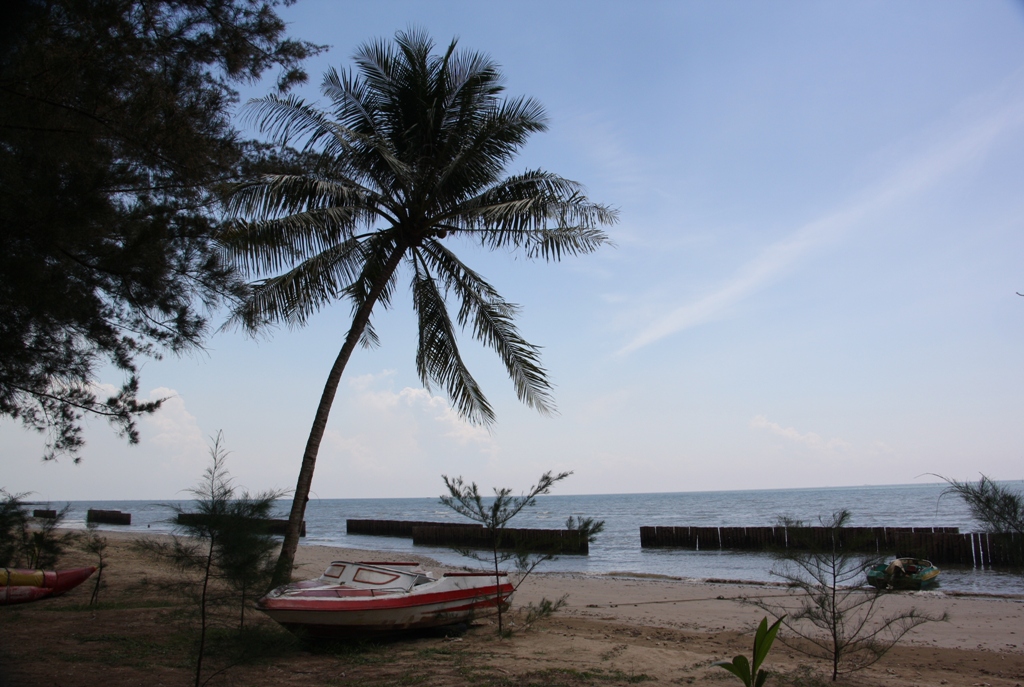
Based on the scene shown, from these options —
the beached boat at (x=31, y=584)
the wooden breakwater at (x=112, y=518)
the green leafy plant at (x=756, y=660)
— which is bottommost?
the wooden breakwater at (x=112, y=518)

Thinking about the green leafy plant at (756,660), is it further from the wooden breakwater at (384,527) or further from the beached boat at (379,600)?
the wooden breakwater at (384,527)

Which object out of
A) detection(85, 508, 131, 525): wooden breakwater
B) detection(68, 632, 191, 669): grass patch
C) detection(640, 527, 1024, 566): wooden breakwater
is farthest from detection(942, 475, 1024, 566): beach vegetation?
detection(85, 508, 131, 525): wooden breakwater

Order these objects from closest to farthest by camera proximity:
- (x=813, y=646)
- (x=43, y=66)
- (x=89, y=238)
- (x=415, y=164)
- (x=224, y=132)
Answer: (x=43, y=66) < (x=89, y=238) < (x=224, y=132) < (x=813, y=646) < (x=415, y=164)

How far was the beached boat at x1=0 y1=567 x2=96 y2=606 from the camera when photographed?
11.2 metres

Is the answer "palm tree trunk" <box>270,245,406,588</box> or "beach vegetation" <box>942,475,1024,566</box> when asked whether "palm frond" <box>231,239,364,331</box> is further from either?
"beach vegetation" <box>942,475,1024,566</box>

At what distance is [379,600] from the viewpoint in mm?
9211

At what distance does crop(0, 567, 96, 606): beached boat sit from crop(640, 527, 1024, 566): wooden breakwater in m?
11.6

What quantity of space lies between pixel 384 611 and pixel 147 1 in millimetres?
7430

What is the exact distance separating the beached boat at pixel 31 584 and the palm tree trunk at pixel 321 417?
521 centimetres

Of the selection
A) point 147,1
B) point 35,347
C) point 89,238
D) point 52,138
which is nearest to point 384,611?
point 35,347

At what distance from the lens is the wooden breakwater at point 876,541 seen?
8.35 meters

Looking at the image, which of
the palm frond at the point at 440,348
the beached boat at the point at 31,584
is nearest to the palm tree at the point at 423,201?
the palm frond at the point at 440,348

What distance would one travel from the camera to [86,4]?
19.1ft

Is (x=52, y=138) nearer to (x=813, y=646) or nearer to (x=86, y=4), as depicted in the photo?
(x=86, y=4)
